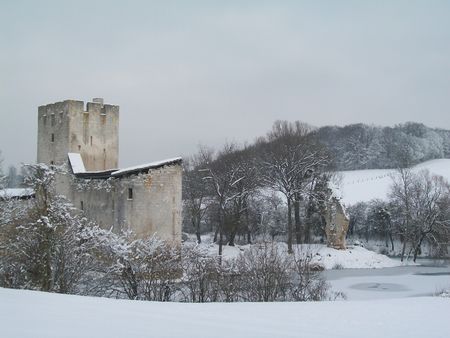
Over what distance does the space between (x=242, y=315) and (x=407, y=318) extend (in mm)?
3008

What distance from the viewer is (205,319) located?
879 cm

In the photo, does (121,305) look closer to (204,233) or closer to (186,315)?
(186,315)

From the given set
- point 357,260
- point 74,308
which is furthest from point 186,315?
point 357,260

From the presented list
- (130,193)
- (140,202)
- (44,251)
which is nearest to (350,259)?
(140,202)

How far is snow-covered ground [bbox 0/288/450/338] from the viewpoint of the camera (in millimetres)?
7590

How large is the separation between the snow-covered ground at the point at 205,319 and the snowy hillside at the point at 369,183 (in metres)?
35.1

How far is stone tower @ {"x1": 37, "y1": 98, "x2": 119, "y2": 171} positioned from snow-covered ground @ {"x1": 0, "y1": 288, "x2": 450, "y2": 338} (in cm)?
1646

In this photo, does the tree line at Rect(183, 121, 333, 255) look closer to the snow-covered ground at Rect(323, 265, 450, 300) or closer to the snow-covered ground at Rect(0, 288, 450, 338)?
the snow-covered ground at Rect(323, 265, 450, 300)

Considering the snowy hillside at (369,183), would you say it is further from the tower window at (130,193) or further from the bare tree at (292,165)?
the tower window at (130,193)

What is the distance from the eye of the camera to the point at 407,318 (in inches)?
393

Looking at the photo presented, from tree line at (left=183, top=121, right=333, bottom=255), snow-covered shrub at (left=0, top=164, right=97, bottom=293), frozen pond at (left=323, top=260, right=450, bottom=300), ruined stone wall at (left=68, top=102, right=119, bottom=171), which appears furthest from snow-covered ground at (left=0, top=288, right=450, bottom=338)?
tree line at (left=183, top=121, right=333, bottom=255)

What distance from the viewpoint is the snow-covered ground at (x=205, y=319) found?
7.59 meters

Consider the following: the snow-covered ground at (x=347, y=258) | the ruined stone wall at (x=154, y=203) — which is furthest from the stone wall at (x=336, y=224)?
the ruined stone wall at (x=154, y=203)

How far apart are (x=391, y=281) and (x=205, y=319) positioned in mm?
17844
